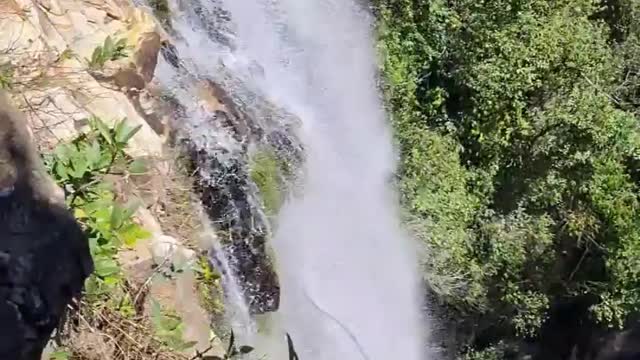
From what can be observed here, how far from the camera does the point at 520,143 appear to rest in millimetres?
8227

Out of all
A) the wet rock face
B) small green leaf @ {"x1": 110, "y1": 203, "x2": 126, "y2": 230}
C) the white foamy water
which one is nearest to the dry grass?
small green leaf @ {"x1": 110, "y1": 203, "x2": 126, "y2": 230}

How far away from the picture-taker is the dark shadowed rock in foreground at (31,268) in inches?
72.1

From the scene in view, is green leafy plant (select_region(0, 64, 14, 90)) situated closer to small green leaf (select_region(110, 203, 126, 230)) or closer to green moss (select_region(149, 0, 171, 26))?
small green leaf (select_region(110, 203, 126, 230))

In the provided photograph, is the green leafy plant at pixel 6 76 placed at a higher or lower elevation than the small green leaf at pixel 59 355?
higher

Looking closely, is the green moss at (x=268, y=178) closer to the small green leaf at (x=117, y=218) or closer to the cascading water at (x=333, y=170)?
the cascading water at (x=333, y=170)

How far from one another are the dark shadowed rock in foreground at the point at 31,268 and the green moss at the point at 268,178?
3.32 metres

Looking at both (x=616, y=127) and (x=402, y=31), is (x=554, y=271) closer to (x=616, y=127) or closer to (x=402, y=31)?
(x=616, y=127)

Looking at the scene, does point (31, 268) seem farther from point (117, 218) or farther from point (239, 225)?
point (239, 225)

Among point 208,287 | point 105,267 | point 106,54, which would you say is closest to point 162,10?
point 106,54

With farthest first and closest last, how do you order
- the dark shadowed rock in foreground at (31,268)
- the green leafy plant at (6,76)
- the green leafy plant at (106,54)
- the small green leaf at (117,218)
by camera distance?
1. the green leafy plant at (106,54)
2. the green leafy plant at (6,76)
3. the small green leaf at (117,218)
4. the dark shadowed rock in foreground at (31,268)

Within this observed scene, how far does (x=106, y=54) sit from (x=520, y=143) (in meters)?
5.32

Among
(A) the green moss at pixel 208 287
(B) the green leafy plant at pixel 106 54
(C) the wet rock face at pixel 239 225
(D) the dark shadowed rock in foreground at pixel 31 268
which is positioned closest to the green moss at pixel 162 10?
(C) the wet rock face at pixel 239 225

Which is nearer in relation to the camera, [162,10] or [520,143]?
[162,10]

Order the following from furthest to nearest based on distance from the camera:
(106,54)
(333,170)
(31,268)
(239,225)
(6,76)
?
(333,170) → (239,225) → (106,54) → (6,76) → (31,268)
